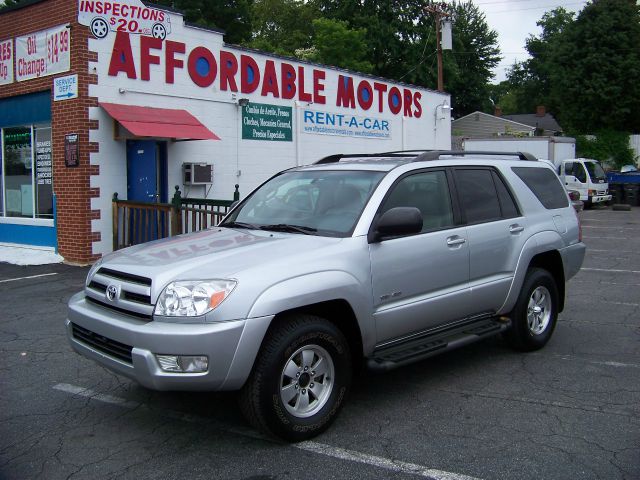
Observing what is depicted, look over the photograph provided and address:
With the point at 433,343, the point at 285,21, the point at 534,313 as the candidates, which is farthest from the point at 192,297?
the point at 285,21

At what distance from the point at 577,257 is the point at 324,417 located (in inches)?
146

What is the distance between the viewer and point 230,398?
498cm

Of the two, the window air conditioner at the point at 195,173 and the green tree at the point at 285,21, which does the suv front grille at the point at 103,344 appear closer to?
the window air conditioner at the point at 195,173

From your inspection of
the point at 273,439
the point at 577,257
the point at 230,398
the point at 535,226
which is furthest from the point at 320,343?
the point at 577,257

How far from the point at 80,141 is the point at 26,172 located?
7.50ft

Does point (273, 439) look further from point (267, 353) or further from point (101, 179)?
point (101, 179)

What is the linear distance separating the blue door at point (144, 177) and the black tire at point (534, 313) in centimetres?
740

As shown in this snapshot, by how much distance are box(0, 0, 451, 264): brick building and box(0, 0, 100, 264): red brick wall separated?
2 centimetres

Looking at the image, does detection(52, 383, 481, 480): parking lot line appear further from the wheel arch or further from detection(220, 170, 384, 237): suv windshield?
the wheel arch

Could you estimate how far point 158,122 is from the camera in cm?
1226

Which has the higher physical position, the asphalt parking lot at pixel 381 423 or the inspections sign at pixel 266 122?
the inspections sign at pixel 266 122

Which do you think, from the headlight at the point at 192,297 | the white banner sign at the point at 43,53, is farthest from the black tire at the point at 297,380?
the white banner sign at the point at 43,53

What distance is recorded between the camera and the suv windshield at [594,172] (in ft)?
87.1

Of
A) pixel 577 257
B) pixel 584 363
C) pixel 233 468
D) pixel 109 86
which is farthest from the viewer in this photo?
pixel 109 86
